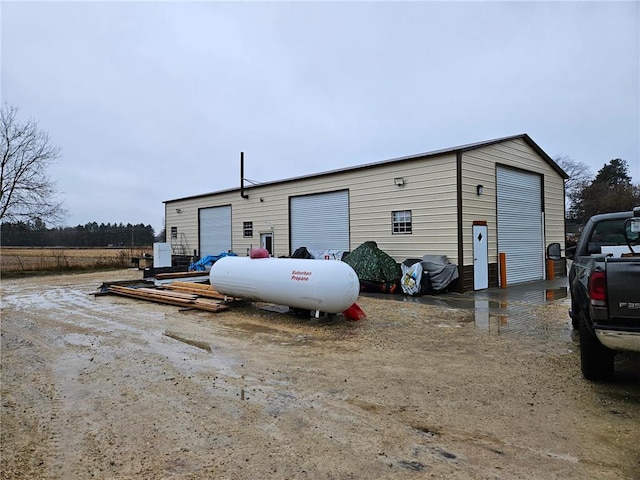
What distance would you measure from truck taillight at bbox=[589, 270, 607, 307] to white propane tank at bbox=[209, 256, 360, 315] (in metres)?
4.12

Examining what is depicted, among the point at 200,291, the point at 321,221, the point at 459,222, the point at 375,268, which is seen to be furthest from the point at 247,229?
the point at 459,222

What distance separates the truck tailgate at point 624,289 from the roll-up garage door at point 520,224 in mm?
10517

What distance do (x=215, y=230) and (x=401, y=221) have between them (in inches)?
479

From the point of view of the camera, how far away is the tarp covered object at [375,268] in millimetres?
12031

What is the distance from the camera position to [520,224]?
14.2 m

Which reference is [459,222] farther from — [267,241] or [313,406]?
[267,241]

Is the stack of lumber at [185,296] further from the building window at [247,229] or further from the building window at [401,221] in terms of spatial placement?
the building window at [247,229]

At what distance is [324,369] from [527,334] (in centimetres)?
393

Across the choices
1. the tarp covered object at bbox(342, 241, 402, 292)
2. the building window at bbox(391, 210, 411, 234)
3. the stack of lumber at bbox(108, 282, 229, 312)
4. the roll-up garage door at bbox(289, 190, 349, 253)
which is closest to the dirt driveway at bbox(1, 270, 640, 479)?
the stack of lumber at bbox(108, 282, 229, 312)

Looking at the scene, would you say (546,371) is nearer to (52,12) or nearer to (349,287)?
(349,287)

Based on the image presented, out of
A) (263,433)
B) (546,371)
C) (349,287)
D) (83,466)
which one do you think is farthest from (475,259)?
(83,466)

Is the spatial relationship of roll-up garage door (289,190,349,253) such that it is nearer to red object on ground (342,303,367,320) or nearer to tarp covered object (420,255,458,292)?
tarp covered object (420,255,458,292)

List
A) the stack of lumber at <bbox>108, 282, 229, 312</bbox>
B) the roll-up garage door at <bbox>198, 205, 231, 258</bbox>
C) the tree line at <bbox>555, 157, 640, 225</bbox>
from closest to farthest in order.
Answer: the stack of lumber at <bbox>108, 282, 229, 312</bbox>
the roll-up garage door at <bbox>198, 205, 231, 258</bbox>
the tree line at <bbox>555, 157, 640, 225</bbox>

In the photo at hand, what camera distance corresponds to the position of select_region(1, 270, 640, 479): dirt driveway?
2645 millimetres
